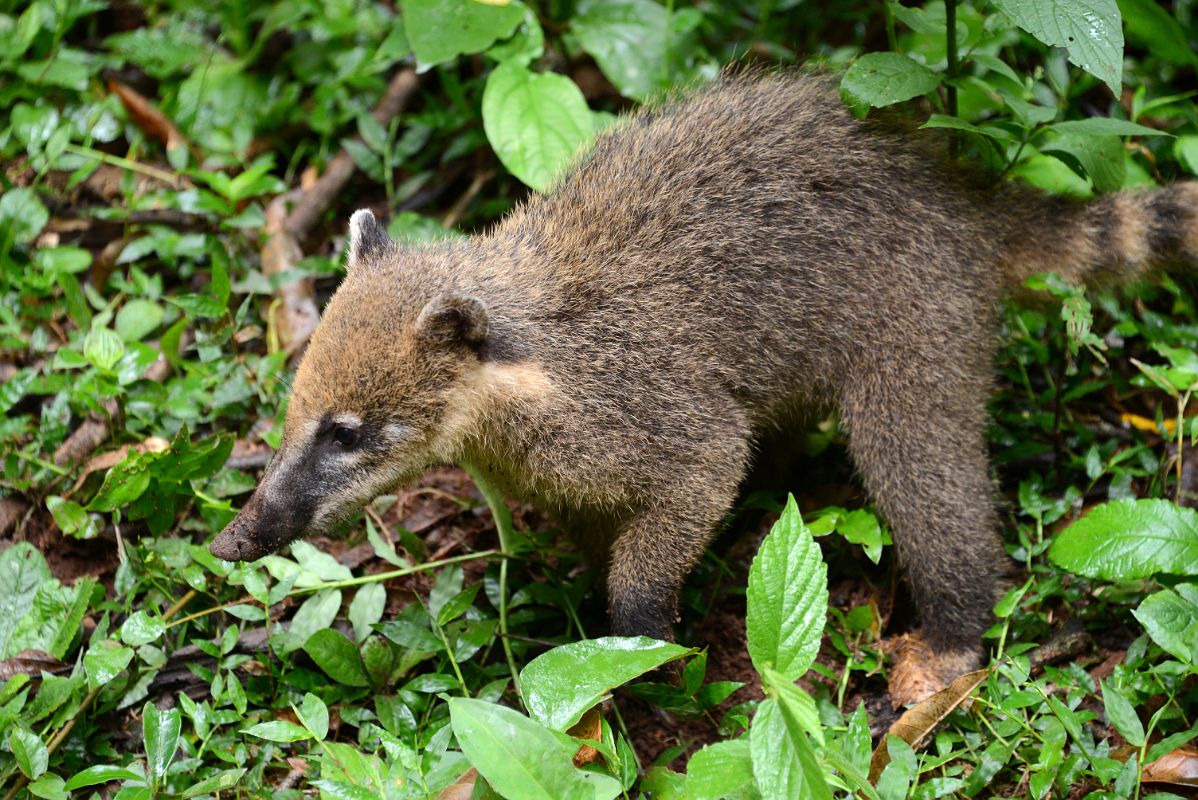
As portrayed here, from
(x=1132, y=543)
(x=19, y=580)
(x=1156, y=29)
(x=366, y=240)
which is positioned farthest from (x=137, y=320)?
(x=1156, y=29)

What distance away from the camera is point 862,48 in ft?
21.7

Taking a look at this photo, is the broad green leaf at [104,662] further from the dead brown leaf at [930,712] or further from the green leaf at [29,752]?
the dead brown leaf at [930,712]

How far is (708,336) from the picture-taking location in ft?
14.1

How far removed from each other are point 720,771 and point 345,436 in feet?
5.80

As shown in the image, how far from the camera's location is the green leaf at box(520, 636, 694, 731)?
3385 millimetres

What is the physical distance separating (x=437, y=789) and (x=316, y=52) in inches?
193

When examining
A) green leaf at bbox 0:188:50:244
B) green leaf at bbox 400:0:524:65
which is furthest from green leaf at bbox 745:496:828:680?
green leaf at bbox 0:188:50:244

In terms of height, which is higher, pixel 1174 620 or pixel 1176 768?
pixel 1174 620

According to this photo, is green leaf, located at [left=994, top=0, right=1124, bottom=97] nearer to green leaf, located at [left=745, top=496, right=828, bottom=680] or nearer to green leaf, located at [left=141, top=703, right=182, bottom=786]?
green leaf, located at [left=745, top=496, right=828, bottom=680]

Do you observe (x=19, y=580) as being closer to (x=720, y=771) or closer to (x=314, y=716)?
(x=314, y=716)

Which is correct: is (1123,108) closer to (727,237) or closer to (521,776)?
(727,237)

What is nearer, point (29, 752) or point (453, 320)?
point (29, 752)

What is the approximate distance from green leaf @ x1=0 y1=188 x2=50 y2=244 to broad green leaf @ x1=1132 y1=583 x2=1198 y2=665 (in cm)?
562

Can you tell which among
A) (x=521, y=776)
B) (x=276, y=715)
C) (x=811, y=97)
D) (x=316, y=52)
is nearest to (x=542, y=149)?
(x=811, y=97)
